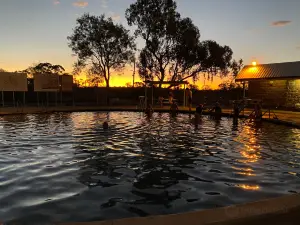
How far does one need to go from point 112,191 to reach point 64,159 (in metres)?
3.04

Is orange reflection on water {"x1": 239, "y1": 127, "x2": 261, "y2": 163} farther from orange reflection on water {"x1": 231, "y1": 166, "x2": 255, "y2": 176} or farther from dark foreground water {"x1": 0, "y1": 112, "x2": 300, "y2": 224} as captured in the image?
orange reflection on water {"x1": 231, "y1": 166, "x2": 255, "y2": 176}

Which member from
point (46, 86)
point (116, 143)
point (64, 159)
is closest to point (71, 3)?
point (46, 86)

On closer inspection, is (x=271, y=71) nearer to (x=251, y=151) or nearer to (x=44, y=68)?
(x=251, y=151)

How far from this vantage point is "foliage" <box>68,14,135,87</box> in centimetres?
3703

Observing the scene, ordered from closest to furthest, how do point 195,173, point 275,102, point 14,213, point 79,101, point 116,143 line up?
point 14,213
point 195,173
point 116,143
point 275,102
point 79,101

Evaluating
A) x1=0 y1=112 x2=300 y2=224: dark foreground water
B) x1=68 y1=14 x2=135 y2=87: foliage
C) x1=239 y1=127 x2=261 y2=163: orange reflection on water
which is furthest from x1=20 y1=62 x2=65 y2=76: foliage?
x1=239 y1=127 x2=261 y2=163: orange reflection on water

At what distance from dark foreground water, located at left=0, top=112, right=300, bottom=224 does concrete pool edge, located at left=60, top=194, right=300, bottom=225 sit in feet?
4.73

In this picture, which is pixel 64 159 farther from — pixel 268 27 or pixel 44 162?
pixel 268 27

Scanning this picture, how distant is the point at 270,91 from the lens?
26953mm

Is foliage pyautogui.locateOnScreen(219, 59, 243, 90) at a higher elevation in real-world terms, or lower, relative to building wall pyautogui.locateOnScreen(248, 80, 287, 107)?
higher

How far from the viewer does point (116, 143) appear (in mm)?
10547

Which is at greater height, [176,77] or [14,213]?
[176,77]

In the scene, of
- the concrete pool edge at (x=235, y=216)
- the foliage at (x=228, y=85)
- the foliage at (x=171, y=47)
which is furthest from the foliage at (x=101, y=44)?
the concrete pool edge at (x=235, y=216)

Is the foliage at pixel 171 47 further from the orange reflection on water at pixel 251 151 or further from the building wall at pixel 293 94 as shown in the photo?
the orange reflection on water at pixel 251 151
